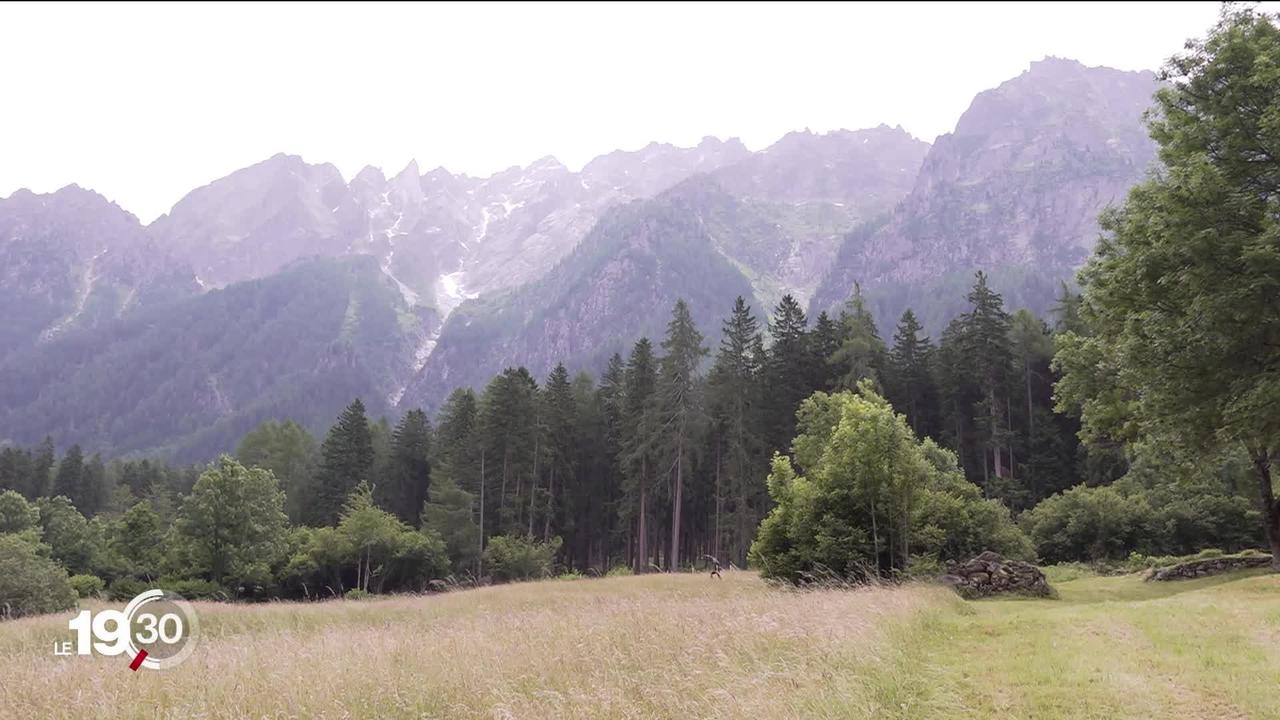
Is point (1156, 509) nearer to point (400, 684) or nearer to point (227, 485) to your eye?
point (400, 684)

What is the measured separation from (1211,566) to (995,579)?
8902 millimetres

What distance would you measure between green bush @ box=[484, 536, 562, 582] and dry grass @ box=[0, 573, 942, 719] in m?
42.2

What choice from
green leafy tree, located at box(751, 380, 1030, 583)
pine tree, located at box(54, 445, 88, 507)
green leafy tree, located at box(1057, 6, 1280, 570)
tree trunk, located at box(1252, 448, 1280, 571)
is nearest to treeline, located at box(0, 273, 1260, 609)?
green leafy tree, located at box(751, 380, 1030, 583)

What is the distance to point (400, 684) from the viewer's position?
8.77 metres

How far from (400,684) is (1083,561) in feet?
135

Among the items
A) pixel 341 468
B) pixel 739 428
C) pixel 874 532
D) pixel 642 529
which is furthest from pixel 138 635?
pixel 341 468

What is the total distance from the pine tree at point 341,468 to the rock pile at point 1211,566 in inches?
2513

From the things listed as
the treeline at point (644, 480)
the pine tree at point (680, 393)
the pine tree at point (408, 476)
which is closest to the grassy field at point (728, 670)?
the treeline at point (644, 480)

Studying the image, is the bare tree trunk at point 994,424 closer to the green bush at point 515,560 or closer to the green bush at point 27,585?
the green bush at point 515,560

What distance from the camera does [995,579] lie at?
2178 centimetres

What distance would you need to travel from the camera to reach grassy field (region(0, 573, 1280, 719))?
8.00 metres

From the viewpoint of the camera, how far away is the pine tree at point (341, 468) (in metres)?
70.8

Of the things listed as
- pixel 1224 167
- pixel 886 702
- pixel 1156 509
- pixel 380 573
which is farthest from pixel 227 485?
pixel 1156 509

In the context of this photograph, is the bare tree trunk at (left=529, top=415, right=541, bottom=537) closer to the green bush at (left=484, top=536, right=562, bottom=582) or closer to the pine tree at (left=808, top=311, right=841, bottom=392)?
the green bush at (left=484, top=536, right=562, bottom=582)
